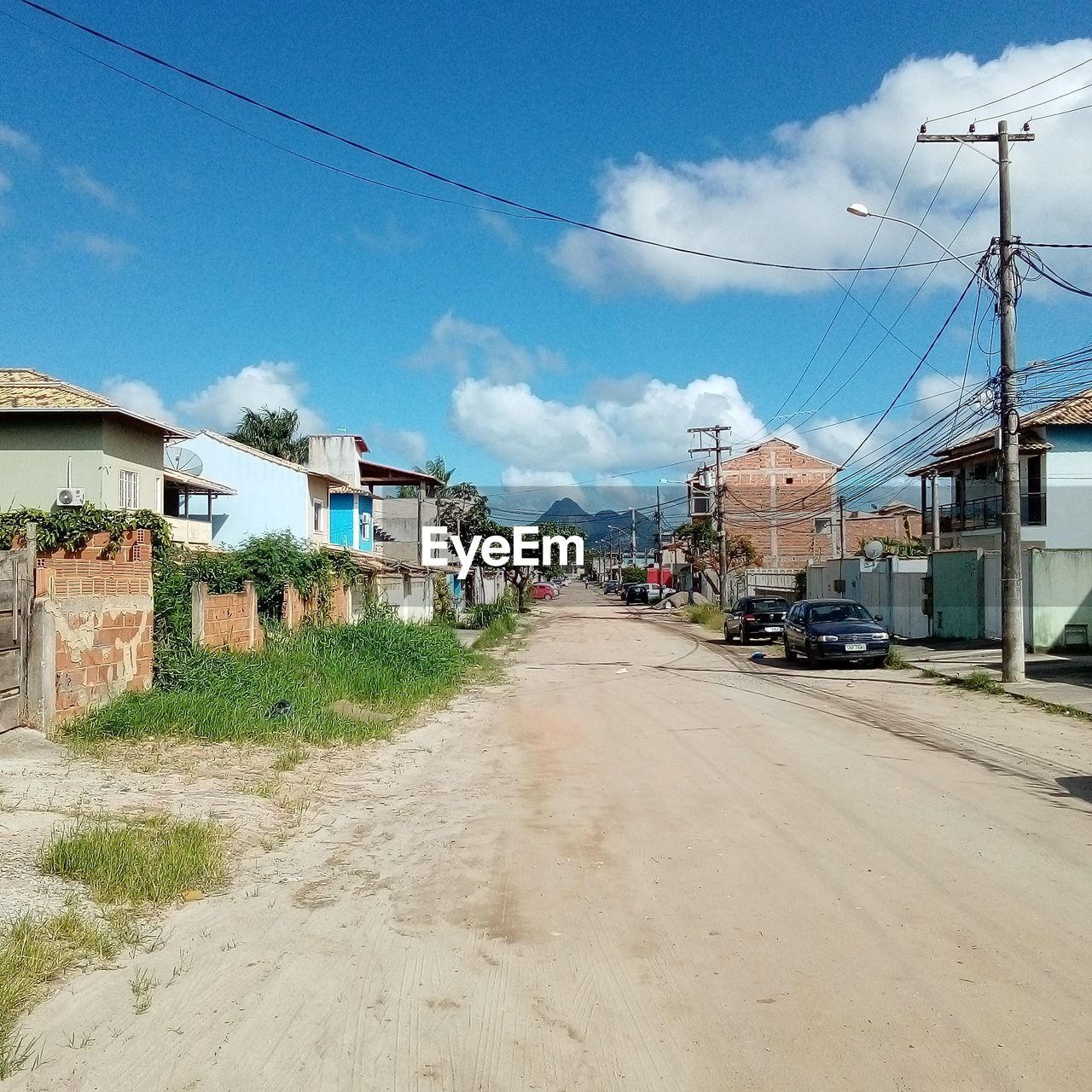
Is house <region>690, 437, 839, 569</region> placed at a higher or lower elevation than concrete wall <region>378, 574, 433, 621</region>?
higher

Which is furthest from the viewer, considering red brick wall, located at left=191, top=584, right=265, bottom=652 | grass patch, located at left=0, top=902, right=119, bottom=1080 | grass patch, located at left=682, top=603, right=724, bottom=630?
grass patch, located at left=682, top=603, right=724, bottom=630

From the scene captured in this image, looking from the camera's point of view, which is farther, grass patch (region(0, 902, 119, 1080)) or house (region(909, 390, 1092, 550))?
house (region(909, 390, 1092, 550))

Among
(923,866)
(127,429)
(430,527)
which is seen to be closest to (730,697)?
(923,866)

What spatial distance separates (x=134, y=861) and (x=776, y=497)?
7959 cm

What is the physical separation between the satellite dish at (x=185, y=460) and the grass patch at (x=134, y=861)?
26155mm

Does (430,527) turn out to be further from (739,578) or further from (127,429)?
(127,429)

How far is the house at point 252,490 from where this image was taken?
119 ft

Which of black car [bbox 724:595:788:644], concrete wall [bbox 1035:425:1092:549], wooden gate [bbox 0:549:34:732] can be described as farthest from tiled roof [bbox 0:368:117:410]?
concrete wall [bbox 1035:425:1092:549]

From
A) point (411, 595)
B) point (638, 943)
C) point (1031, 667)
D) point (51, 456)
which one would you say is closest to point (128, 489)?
point (51, 456)

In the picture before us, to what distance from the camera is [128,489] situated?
25375 millimetres

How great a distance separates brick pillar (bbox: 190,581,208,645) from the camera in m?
16.2

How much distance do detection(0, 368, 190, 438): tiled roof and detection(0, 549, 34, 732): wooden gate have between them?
41.3ft

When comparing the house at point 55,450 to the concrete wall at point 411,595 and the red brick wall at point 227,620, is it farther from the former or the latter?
the concrete wall at point 411,595

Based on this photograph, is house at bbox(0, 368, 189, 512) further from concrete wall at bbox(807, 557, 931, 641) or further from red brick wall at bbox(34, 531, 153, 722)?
concrete wall at bbox(807, 557, 931, 641)
